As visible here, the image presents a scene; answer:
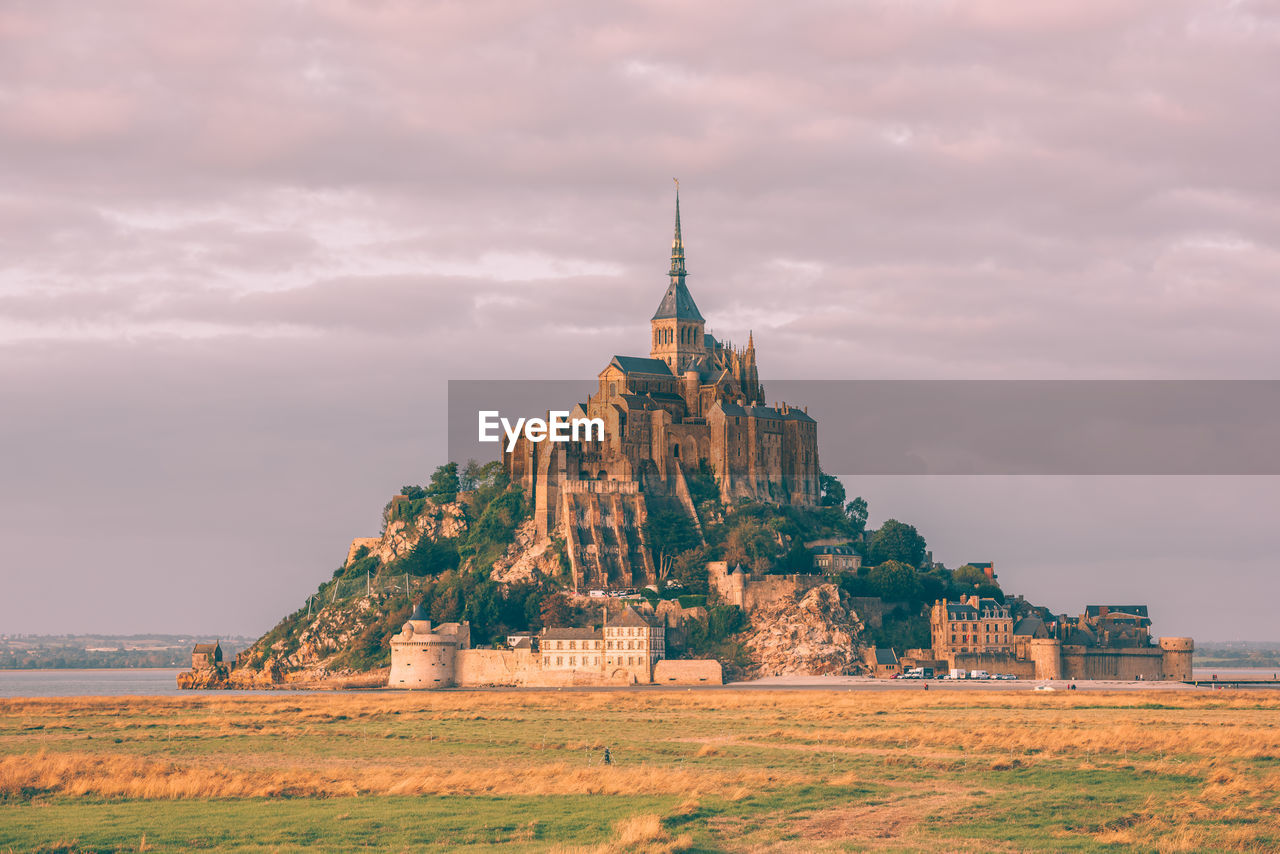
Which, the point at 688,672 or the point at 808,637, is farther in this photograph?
the point at 808,637

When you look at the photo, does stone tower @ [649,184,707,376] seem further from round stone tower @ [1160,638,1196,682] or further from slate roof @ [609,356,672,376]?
round stone tower @ [1160,638,1196,682]

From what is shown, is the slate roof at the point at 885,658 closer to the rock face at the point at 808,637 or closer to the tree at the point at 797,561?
the rock face at the point at 808,637

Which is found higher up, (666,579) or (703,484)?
(703,484)

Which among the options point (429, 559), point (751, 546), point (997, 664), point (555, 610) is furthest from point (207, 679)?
point (997, 664)

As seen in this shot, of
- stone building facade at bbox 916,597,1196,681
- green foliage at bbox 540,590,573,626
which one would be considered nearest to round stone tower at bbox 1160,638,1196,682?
stone building facade at bbox 916,597,1196,681

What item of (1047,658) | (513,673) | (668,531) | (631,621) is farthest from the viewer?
(668,531)

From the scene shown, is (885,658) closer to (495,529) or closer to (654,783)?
(495,529)

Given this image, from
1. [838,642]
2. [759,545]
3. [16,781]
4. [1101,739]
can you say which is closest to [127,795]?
[16,781]
